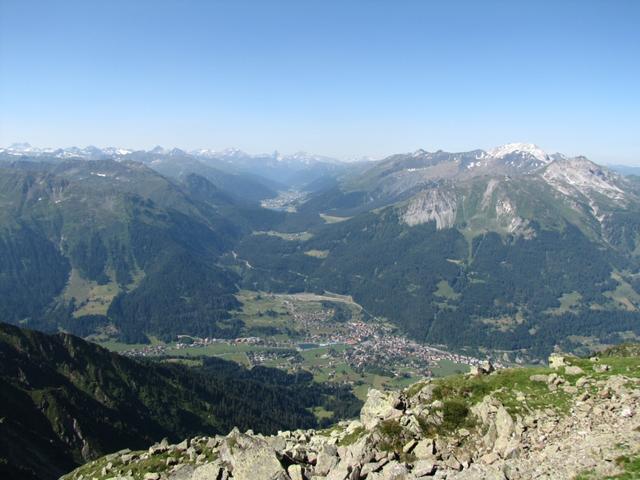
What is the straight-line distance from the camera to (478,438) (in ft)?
111

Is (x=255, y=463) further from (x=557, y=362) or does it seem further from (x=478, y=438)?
(x=557, y=362)

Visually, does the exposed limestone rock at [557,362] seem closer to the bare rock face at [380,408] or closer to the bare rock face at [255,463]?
the bare rock face at [380,408]

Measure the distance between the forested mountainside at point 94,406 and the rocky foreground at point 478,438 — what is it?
176 feet

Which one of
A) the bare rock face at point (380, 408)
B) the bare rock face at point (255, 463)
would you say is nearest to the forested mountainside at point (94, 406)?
the bare rock face at point (255, 463)

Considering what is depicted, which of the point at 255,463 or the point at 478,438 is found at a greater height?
the point at 478,438

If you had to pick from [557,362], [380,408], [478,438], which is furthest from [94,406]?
[478,438]

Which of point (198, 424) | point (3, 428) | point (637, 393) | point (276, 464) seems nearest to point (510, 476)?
point (637, 393)

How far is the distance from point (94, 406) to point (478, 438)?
12304cm

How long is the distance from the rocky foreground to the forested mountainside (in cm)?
5360

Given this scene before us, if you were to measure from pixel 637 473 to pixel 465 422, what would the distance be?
38.9ft

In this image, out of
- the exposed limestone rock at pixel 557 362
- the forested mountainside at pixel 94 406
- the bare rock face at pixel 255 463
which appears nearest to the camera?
the bare rock face at pixel 255 463

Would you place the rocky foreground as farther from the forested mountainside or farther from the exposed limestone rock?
the forested mountainside

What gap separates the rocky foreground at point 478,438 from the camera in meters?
28.7

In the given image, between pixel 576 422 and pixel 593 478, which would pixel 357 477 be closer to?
pixel 593 478
